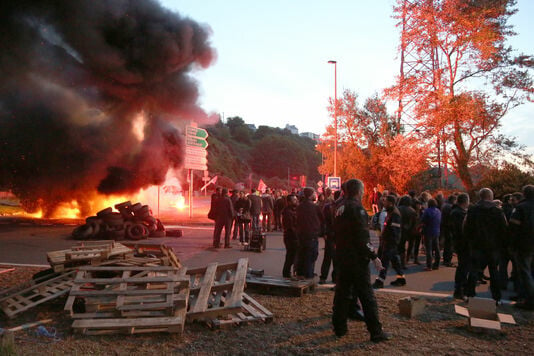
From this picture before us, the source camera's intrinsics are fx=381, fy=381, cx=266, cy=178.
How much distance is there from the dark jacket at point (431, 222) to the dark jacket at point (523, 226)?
8.51 feet

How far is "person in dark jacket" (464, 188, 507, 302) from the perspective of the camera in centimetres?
559

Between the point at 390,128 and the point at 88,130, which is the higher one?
the point at 390,128

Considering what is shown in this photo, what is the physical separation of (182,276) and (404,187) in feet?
57.0

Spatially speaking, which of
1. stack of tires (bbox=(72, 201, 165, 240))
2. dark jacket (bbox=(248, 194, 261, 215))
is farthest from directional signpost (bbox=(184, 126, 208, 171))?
dark jacket (bbox=(248, 194, 261, 215))

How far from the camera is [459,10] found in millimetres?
17203

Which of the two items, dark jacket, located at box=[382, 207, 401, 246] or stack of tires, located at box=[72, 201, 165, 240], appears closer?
dark jacket, located at box=[382, 207, 401, 246]

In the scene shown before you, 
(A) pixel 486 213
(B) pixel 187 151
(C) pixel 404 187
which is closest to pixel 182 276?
(A) pixel 486 213

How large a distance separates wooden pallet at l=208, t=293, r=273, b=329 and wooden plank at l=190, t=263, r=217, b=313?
0.22m

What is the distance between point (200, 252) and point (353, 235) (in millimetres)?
6769

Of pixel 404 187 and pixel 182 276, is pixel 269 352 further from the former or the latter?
pixel 404 187

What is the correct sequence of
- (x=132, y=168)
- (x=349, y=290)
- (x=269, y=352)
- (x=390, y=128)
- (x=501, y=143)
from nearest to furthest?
1. (x=269, y=352)
2. (x=349, y=290)
3. (x=501, y=143)
4. (x=132, y=168)
5. (x=390, y=128)

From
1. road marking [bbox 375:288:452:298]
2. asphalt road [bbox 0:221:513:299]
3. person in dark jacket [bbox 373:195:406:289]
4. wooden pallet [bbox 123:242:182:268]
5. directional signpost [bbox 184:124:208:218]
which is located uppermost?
directional signpost [bbox 184:124:208:218]

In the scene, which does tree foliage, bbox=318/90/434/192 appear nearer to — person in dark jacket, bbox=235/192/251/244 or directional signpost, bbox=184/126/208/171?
directional signpost, bbox=184/126/208/171

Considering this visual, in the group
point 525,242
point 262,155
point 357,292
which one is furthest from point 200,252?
point 262,155
